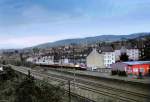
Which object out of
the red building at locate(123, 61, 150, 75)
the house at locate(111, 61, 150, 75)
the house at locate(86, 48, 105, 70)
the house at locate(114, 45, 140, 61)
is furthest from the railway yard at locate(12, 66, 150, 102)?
the house at locate(114, 45, 140, 61)

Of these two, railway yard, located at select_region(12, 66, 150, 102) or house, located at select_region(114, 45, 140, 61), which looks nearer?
railway yard, located at select_region(12, 66, 150, 102)

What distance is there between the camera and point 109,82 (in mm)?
29609

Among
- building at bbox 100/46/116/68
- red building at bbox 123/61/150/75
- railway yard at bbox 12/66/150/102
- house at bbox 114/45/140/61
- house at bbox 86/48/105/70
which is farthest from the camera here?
house at bbox 114/45/140/61

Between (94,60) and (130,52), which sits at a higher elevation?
(130,52)

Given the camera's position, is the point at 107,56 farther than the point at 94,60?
Yes

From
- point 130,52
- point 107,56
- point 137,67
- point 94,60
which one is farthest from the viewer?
point 130,52

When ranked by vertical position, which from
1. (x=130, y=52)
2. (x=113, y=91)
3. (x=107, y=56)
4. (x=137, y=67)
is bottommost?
(x=113, y=91)

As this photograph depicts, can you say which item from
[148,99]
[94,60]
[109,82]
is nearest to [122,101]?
[148,99]

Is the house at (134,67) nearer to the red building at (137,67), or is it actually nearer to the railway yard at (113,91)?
the red building at (137,67)

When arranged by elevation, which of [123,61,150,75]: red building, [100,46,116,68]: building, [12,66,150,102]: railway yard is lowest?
[12,66,150,102]: railway yard

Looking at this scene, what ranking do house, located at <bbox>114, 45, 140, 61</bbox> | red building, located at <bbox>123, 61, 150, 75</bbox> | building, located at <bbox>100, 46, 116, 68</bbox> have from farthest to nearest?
house, located at <bbox>114, 45, 140, 61</bbox> → building, located at <bbox>100, 46, 116, 68</bbox> → red building, located at <bbox>123, 61, 150, 75</bbox>

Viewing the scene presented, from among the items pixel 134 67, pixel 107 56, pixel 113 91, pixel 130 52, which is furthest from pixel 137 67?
pixel 130 52

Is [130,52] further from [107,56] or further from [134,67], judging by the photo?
[134,67]

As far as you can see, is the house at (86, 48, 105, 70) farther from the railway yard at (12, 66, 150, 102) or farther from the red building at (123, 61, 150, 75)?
the railway yard at (12, 66, 150, 102)
